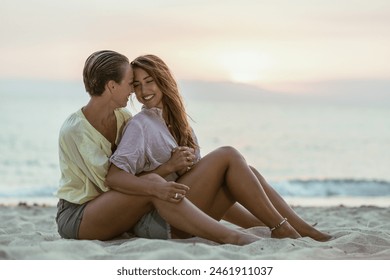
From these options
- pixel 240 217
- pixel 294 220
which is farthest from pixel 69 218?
pixel 294 220

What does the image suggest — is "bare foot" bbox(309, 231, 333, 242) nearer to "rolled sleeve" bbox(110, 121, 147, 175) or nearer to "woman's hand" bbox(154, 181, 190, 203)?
"woman's hand" bbox(154, 181, 190, 203)


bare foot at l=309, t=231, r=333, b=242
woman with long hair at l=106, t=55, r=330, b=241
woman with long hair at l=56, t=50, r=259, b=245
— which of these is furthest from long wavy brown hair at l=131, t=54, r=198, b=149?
bare foot at l=309, t=231, r=333, b=242

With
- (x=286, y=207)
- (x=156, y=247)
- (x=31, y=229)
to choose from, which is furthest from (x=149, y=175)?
(x=31, y=229)

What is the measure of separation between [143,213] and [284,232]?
72 cm

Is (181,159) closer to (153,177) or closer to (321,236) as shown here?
(153,177)

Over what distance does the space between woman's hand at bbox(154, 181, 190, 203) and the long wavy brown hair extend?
1.49 feet

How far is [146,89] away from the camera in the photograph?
3428 mm

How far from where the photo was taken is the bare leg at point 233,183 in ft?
10.9

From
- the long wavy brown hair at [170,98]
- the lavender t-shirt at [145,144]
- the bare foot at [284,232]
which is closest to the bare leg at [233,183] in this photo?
the bare foot at [284,232]

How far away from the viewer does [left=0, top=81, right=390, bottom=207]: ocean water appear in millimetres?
12961

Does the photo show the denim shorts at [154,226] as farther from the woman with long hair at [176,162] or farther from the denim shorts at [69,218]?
the denim shorts at [69,218]

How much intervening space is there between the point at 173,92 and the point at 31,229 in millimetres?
1529

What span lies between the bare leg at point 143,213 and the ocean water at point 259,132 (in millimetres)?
8059
